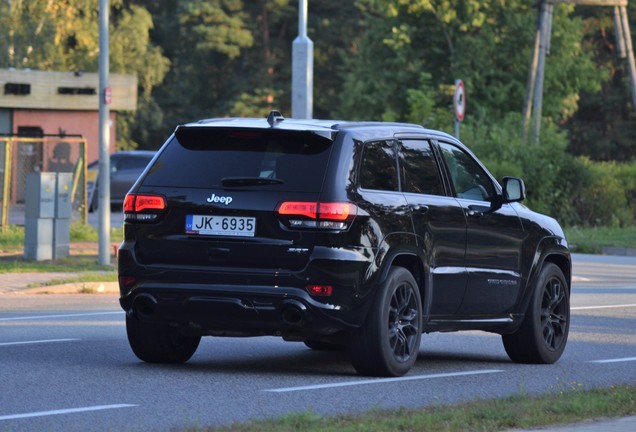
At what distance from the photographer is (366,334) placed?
10.2 meters

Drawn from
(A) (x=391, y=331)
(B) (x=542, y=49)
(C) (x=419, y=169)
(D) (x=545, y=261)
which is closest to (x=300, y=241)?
(A) (x=391, y=331)

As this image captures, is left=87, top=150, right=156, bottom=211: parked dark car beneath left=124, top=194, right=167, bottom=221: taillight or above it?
beneath

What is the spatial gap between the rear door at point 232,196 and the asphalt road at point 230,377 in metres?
0.84

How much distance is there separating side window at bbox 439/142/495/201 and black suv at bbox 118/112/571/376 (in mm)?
139

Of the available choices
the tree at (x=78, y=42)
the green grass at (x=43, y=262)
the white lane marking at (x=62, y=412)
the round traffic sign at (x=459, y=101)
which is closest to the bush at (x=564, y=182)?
the round traffic sign at (x=459, y=101)

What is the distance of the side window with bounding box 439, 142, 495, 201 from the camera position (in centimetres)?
1157

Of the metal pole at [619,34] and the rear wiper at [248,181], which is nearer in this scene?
the rear wiper at [248,181]

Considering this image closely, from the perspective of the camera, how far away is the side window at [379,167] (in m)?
10.5

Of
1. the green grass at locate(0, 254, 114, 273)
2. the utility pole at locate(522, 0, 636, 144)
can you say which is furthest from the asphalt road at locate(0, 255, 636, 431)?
the utility pole at locate(522, 0, 636, 144)

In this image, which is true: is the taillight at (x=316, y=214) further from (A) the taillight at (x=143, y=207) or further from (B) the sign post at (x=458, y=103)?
(B) the sign post at (x=458, y=103)

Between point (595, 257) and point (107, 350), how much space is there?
18463 millimetres

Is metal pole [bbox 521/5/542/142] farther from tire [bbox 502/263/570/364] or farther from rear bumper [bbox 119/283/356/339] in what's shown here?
rear bumper [bbox 119/283/356/339]

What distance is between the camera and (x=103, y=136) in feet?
74.8

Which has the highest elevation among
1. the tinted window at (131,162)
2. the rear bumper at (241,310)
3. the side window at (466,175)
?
the side window at (466,175)
